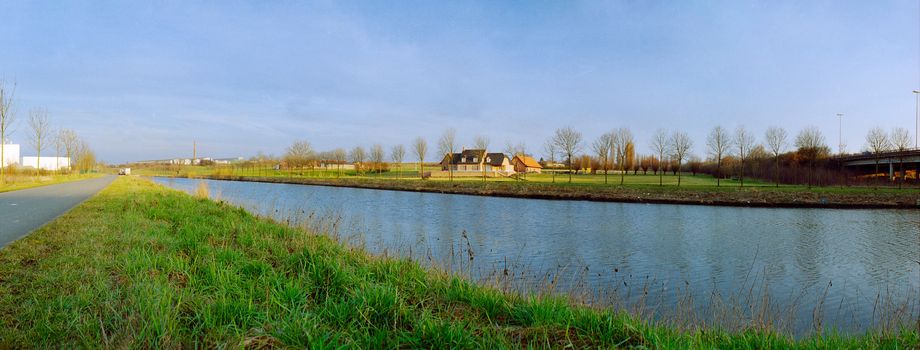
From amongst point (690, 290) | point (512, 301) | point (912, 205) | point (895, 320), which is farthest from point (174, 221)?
point (912, 205)

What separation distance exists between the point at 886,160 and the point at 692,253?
46.0m

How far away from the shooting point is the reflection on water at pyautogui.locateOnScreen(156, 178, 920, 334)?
313 inches

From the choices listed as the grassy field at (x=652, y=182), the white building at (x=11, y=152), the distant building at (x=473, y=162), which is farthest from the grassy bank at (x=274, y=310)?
the distant building at (x=473, y=162)

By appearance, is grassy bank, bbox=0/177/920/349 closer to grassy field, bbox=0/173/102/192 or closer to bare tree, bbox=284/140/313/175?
grassy field, bbox=0/173/102/192

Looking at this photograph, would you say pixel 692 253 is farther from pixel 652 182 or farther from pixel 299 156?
pixel 299 156

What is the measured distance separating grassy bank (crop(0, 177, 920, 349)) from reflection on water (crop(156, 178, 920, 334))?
268cm

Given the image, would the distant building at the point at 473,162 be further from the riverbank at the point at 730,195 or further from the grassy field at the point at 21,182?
the grassy field at the point at 21,182

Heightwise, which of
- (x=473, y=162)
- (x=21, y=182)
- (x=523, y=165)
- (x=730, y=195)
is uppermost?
(x=473, y=162)

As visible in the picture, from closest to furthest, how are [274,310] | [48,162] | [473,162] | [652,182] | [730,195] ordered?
[274,310]
[730,195]
[652,182]
[48,162]
[473,162]

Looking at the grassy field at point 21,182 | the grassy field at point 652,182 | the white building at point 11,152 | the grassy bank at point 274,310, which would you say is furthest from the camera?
the white building at point 11,152

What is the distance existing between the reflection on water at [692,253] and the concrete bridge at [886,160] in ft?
82.5

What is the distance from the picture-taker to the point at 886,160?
42625 millimetres

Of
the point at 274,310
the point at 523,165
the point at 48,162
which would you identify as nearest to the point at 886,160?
the point at 523,165

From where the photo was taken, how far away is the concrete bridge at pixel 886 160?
39375 millimetres
